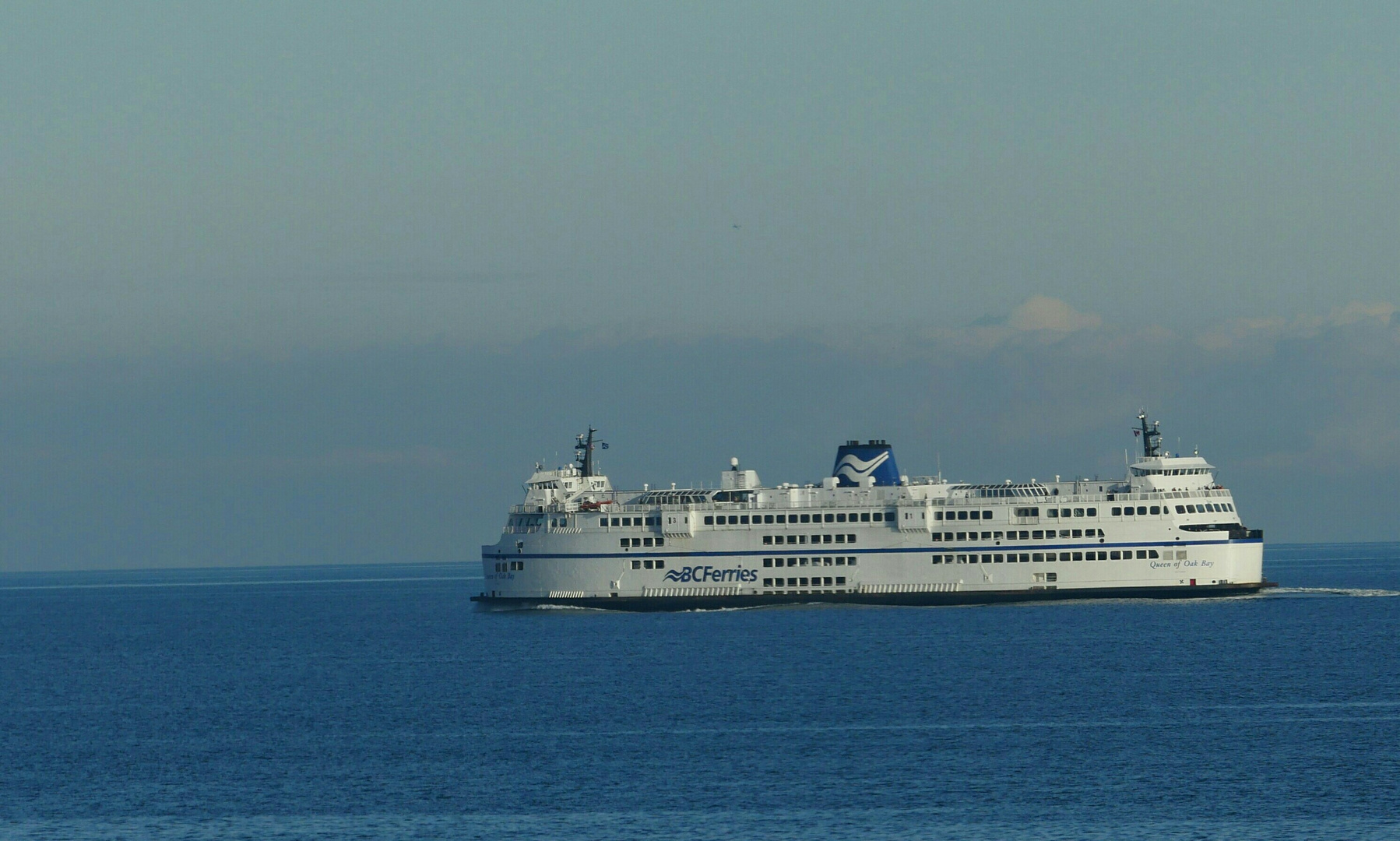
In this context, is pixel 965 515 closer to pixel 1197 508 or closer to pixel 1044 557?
pixel 1044 557

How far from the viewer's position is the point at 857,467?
294 feet

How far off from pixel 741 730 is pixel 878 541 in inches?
1442

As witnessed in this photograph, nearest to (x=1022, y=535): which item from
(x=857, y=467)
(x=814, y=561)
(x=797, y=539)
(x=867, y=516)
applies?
(x=867, y=516)

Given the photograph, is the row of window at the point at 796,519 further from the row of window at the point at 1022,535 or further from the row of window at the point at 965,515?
the row of window at the point at 1022,535

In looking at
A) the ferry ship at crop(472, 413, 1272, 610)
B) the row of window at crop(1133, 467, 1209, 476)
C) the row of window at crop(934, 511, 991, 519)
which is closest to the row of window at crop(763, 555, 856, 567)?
the ferry ship at crop(472, 413, 1272, 610)

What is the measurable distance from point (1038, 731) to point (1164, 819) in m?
11.7

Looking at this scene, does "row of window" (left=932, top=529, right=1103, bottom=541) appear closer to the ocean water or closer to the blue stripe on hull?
the blue stripe on hull

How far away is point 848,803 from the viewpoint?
39.8 m

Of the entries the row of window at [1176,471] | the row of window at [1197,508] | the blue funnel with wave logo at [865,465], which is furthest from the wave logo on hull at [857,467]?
the row of window at [1197,508]

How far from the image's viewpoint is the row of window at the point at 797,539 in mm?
86312

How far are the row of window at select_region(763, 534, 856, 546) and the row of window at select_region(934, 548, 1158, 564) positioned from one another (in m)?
4.70

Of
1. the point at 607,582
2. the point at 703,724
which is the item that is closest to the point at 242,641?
the point at 607,582

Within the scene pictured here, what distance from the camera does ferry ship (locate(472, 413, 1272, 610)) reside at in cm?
8350

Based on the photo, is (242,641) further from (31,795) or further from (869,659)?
(31,795)
